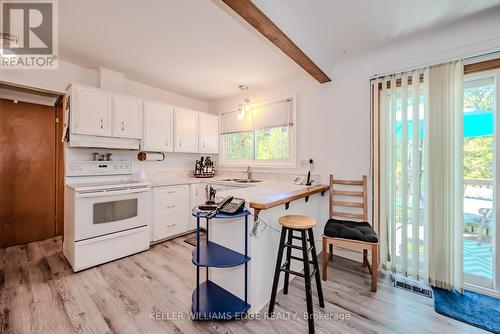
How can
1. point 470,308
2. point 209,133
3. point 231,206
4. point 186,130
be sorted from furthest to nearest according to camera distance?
point 209,133, point 186,130, point 470,308, point 231,206

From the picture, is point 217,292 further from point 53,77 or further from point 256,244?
point 53,77

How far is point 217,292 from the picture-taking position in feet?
5.87

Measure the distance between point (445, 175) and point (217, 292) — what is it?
92.9 inches

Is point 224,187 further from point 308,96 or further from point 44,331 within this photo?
point 44,331

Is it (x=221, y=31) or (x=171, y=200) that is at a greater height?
(x=221, y=31)

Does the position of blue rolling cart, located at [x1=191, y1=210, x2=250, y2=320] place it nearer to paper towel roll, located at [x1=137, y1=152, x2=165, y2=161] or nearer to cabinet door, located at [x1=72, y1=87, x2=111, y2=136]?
cabinet door, located at [x1=72, y1=87, x2=111, y2=136]

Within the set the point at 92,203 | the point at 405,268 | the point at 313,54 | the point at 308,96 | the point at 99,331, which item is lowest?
the point at 99,331

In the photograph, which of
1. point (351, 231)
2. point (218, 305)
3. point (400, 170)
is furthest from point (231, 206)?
point (400, 170)

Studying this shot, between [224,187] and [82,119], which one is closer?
[82,119]

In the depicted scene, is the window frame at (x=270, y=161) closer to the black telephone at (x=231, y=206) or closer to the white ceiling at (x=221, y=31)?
the white ceiling at (x=221, y=31)

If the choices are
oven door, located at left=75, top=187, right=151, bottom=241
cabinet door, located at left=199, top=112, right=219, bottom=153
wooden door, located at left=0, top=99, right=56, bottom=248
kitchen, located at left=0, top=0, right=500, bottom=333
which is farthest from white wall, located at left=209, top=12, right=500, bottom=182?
wooden door, located at left=0, top=99, right=56, bottom=248

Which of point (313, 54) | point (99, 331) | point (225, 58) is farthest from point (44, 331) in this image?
point (313, 54)

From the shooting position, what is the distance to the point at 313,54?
224 centimetres

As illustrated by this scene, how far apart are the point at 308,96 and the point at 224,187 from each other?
1847 mm
